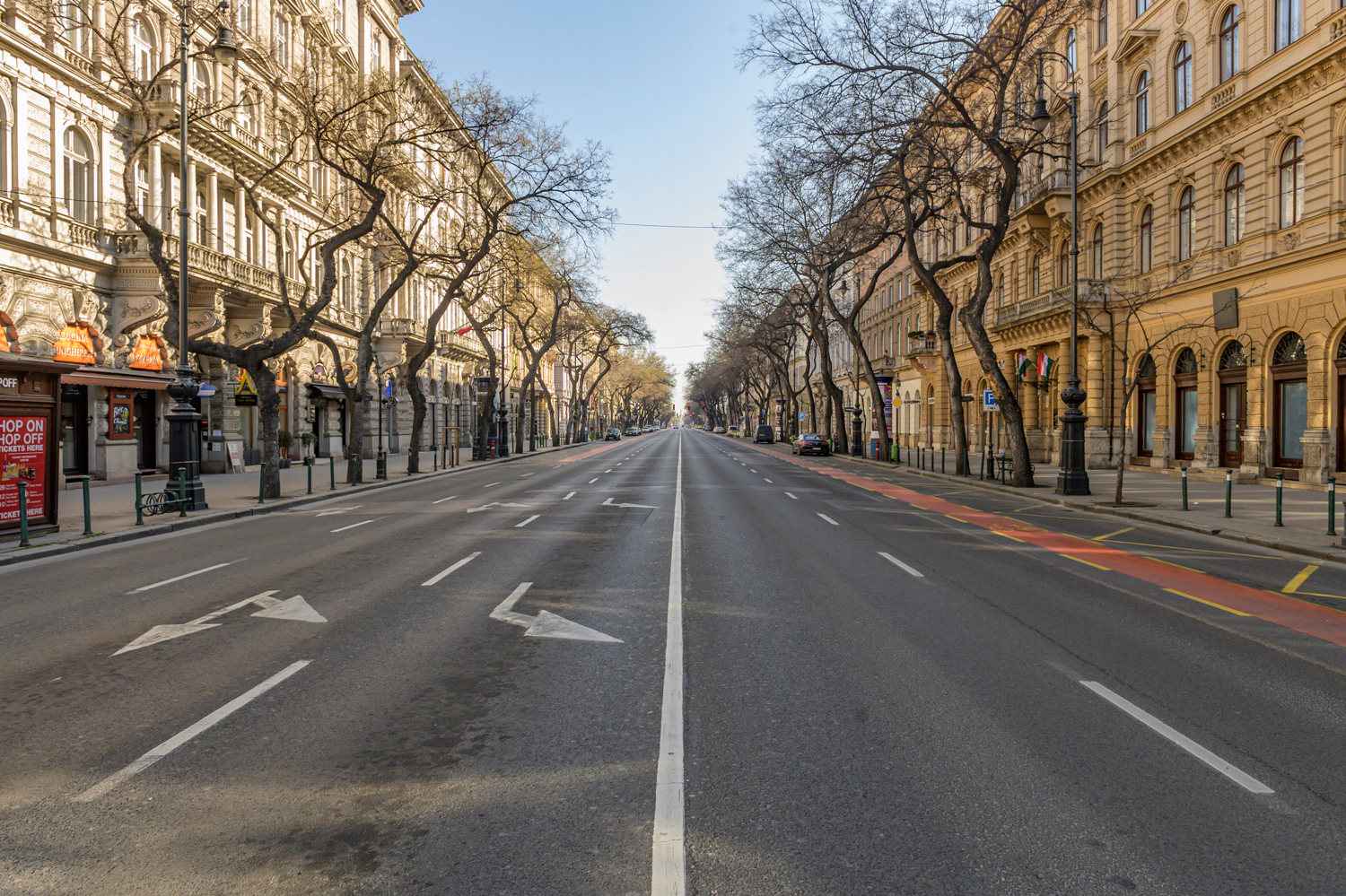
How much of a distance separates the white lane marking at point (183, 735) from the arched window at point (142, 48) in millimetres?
26381

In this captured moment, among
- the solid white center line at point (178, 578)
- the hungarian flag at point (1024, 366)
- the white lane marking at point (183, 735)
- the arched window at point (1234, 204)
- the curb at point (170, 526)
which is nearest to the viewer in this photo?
the white lane marking at point (183, 735)

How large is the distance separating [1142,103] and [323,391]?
116 feet

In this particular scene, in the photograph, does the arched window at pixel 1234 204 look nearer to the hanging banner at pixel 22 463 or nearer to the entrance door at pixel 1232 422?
the entrance door at pixel 1232 422

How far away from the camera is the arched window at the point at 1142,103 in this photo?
30.0 meters

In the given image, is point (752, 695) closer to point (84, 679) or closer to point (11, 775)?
point (11, 775)

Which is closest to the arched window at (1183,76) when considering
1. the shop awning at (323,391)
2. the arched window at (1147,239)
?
the arched window at (1147,239)

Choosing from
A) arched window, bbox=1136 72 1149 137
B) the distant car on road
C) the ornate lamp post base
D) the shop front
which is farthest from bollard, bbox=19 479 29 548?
the distant car on road

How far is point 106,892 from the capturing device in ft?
10.8

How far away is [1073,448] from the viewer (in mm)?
22062

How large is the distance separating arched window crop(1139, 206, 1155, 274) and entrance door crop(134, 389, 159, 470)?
3465cm

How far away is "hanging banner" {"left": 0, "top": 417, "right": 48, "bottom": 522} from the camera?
43.5 ft

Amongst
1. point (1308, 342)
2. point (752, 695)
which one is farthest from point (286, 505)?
point (1308, 342)

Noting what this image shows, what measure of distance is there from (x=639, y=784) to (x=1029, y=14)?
75.4 feet

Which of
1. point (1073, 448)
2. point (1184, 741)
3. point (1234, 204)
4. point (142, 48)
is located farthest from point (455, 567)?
Result: point (1234, 204)
